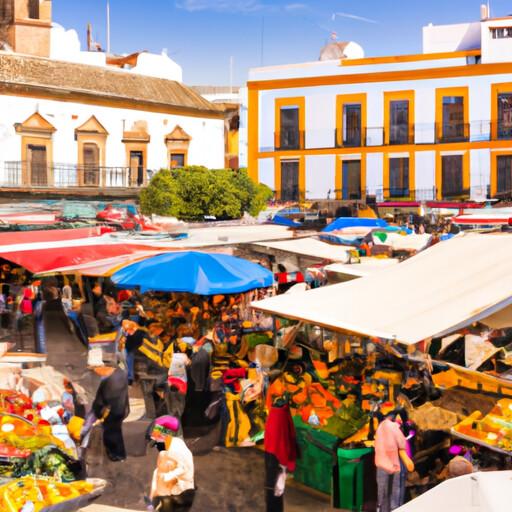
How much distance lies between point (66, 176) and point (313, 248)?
609 inches

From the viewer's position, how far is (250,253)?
13.2 metres

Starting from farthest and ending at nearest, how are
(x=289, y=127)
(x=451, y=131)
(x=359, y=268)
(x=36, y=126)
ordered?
(x=289, y=127) < (x=451, y=131) < (x=36, y=126) < (x=359, y=268)

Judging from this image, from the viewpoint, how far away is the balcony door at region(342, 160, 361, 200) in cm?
2942

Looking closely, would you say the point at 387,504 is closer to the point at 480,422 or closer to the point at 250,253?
the point at 480,422

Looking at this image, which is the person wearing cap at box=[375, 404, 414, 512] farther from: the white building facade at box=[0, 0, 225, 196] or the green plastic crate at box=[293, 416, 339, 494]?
the white building facade at box=[0, 0, 225, 196]

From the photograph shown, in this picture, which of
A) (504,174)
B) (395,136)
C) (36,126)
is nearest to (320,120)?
(395,136)

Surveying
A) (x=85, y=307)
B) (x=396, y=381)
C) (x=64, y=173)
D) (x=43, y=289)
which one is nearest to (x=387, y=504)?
(x=396, y=381)

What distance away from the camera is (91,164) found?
90.9 feet

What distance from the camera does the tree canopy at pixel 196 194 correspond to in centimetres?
2302

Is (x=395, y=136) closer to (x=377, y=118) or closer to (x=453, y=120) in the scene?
(x=377, y=118)

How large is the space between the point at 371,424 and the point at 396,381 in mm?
1028

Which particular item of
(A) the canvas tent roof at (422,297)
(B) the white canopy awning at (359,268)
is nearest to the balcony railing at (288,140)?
(B) the white canopy awning at (359,268)

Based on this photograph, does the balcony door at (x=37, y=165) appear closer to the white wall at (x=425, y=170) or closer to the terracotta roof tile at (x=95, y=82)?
the terracotta roof tile at (x=95, y=82)

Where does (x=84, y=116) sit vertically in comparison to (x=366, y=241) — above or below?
above
